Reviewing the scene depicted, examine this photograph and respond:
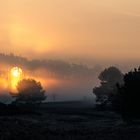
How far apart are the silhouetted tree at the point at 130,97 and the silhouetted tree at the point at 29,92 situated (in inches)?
3884

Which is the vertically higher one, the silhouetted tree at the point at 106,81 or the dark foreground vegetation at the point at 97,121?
the silhouetted tree at the point at 106,81

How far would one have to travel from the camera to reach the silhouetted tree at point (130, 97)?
3012 inches

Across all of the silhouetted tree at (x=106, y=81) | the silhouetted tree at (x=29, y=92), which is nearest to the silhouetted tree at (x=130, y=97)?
the silhouetted tree at (x=106, y=81)

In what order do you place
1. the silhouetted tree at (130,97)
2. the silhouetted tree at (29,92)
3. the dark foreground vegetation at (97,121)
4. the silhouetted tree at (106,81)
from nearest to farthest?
the dark foreground vegetation at (97,121)
the silhouetted tree at (130,97)
the silhouetted tree at (106,81)
the silhouetted tree at (29,92)

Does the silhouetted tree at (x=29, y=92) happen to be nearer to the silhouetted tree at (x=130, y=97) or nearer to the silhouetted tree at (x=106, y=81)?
the silhouetted tree at (x=106, y=81)

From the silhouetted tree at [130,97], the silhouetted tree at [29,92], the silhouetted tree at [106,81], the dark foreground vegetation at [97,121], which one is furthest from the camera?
the silhouetted tree at [29,92]

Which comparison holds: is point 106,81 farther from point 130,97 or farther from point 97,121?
point 130,97

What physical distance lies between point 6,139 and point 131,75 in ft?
120

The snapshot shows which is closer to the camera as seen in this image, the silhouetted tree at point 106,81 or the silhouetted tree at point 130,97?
the silhouetted tree at point 130,97

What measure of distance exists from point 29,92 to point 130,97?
336 feet

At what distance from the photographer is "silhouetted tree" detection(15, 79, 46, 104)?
177025 mm

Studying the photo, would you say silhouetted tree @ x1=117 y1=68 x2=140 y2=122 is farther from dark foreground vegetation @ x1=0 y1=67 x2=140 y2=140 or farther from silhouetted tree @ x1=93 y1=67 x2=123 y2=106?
silhouetted tree @ x1=93 y1=67 x2=123 y2=106

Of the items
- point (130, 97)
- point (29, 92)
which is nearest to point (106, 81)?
point (29, 92)

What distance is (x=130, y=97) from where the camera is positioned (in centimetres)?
7700
